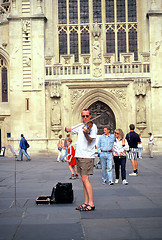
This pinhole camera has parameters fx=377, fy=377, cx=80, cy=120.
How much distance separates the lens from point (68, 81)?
2469cm

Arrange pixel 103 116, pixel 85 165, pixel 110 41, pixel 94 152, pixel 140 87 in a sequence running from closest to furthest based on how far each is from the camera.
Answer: pixel 85 165 → pixel 94 152 → pixel 140 87 → pixel 103 116 → pixel 110 41

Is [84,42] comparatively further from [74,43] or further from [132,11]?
[132,11]

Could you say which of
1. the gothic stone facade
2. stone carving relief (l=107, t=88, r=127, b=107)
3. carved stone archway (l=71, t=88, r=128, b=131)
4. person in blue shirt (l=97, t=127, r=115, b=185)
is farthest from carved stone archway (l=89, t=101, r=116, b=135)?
person in blue shirt (l=97, t=127, r=115, b=185)

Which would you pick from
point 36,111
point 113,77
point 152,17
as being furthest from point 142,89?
point 36,111

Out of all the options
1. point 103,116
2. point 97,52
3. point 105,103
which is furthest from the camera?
point 103,116

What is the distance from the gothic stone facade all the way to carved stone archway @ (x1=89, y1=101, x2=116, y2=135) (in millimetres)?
68

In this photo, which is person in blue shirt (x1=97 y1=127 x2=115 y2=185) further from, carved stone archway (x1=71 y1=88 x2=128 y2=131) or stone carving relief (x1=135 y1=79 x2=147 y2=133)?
carved stone archway (x1=71 y1=88 x2=128 y2=131)

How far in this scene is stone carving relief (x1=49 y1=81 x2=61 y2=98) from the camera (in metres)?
24.4

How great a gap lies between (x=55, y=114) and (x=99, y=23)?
7.23 m

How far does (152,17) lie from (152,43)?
171 centimetres

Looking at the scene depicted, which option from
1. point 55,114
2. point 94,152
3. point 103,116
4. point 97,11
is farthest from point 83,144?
point 97,11

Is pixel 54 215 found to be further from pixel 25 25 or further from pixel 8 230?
pixel 25 25

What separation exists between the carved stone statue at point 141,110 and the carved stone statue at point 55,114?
513cm

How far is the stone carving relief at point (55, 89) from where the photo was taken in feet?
80.1
